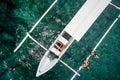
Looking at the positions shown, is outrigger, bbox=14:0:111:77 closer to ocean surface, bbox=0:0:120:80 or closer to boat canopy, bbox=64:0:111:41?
boat canopy, bbox=64:0:111:41

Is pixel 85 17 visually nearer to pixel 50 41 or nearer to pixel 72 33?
pixel 72 33

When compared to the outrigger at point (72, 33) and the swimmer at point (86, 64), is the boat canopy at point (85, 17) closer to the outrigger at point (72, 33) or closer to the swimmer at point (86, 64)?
the outrigger at point (72, 33)

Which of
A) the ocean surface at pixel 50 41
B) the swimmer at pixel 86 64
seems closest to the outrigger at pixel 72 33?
the ocean surface at pixel 50 41

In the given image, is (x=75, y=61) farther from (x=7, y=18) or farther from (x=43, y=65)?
(x=7, y=18)

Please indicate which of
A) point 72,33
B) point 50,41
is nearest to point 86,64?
point 72,33

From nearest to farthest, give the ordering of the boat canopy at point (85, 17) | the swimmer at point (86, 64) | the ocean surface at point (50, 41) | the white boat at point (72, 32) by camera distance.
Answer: the white boat at point (72, 32), the boat canopy at point (85, 17), the ocean surface at point (50, 41), the swimmer at point (86, 64)

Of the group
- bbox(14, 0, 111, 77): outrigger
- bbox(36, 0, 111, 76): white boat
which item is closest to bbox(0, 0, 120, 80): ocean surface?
bbox(14, 0, 111, 77): outrigger

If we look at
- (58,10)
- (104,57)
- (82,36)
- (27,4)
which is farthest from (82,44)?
(27,4)
